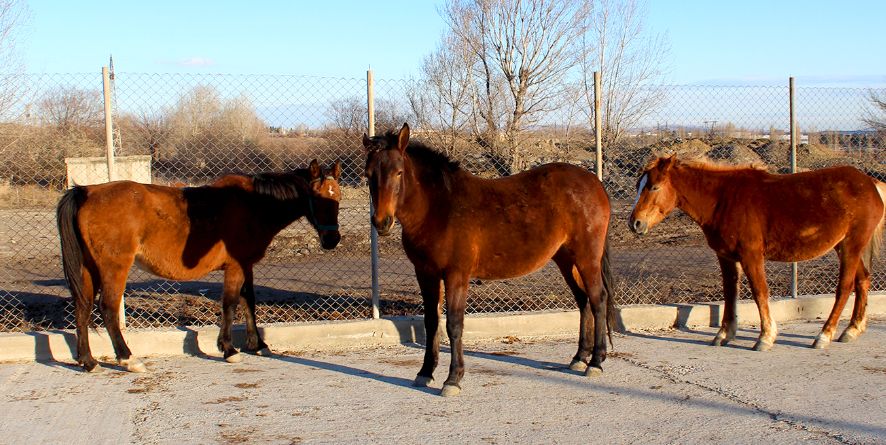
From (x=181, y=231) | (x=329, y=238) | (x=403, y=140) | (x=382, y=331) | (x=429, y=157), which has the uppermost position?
(x=403, y=140)

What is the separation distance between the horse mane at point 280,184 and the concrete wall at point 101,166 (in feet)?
6.58

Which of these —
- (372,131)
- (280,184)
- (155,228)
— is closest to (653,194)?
(372,131)

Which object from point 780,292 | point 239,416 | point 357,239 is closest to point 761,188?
point 780,292

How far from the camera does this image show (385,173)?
219 inches

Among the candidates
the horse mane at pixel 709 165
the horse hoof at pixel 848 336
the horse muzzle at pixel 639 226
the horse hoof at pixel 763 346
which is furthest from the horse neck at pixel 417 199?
the horse hoof at pixel 848 336

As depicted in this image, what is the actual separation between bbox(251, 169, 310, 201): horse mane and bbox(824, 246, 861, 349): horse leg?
4.82 meters

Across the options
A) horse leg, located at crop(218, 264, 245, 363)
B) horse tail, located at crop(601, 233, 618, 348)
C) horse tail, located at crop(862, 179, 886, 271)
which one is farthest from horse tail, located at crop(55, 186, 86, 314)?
horse tail, located at crop(862, 179, 886, 271)

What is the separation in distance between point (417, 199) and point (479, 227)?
0.54 m

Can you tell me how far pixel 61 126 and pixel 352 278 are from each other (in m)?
4.23

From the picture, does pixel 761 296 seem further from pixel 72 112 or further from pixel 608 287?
pixel 72 112

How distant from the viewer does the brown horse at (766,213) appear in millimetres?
6977

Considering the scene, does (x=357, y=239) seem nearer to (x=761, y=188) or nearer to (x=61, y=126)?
(x=61, y=126)

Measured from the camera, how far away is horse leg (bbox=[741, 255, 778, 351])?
7.00 meters

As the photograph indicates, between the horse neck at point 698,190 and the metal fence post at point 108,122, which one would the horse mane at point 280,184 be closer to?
the metal fence post at point 108,122
